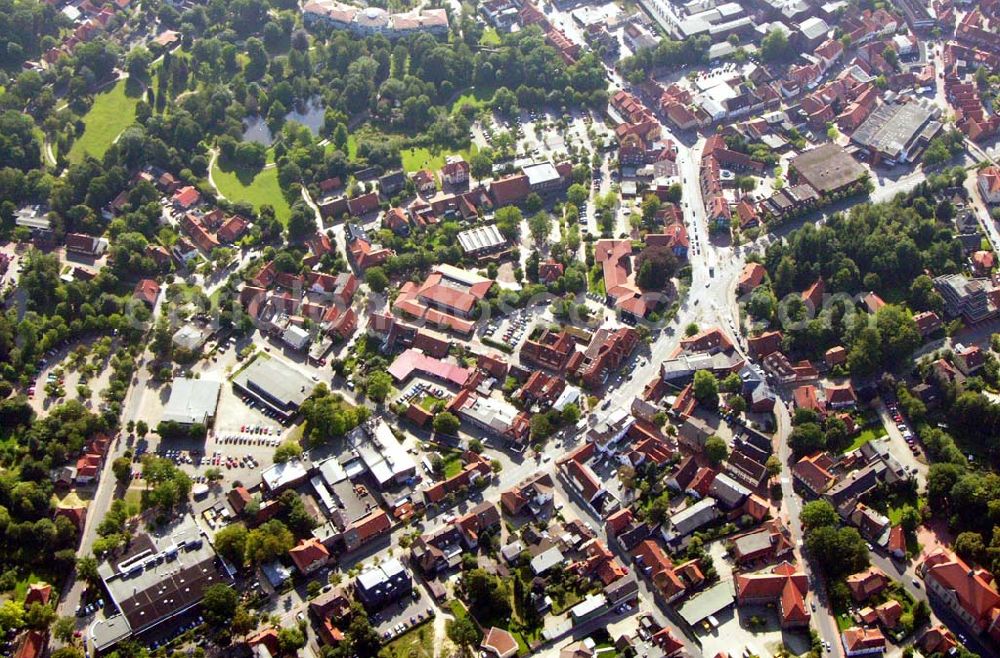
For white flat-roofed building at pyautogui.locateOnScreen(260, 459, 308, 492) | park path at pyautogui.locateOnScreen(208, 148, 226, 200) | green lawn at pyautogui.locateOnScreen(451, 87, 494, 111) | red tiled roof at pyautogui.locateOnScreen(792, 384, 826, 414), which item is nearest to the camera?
white flat-roofed building at pyautogui.locateOnScreen(260, 459, 308, 492)

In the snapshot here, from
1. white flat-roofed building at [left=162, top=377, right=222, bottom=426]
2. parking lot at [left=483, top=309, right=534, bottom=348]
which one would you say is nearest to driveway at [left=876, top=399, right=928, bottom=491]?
parking lot at [left=483, top=309, right=534, bottom=348]

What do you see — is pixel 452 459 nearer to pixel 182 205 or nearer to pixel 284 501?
pixel 284 501

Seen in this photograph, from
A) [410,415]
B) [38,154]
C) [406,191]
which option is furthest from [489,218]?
[38,154]

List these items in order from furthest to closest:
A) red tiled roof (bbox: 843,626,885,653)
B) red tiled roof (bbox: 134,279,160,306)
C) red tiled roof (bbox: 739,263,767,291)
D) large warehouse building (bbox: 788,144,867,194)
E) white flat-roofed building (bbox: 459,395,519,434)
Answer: large warehouse building (bbox: 788,144,867,194) → red tiled roof (bbox: 134,279,160,306) → red tiled roof (bbox: 739,263,767,291) → white flat-roofed building (bbox: 459,395,519,434) → red tiled roof (bbox: 843,626,885,653)

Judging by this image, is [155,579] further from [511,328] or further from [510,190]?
[510,190]

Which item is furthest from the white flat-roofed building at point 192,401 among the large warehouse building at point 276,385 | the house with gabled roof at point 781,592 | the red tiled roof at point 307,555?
the house with gabled roof at point 781,592

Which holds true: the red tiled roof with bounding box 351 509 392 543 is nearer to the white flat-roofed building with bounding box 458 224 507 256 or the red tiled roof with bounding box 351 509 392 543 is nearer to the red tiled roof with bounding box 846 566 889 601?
the white flat-roofed building with bounding box 458 224 507 256

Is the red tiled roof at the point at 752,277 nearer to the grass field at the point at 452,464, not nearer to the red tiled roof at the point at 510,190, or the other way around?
the red tiled roof at the point at 510,190
